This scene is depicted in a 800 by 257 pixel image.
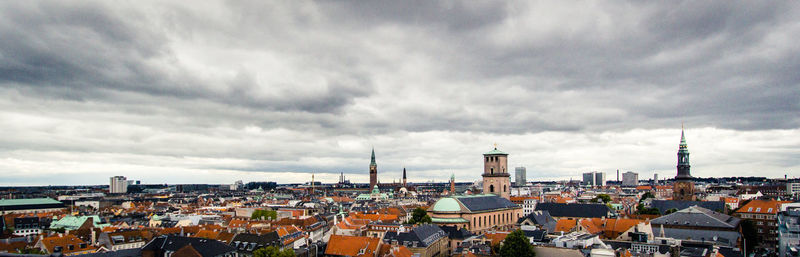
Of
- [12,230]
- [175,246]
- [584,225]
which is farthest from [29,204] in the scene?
[584,225]

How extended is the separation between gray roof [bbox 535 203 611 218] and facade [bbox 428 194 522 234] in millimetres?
14495

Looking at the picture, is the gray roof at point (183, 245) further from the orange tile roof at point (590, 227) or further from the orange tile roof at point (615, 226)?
the orange tile roof at point (615, 226)

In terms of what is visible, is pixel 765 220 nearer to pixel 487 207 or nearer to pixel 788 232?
pixel 788 232

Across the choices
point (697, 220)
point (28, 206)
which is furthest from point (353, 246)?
point (28, 206)

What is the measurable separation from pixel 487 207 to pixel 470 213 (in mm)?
9469

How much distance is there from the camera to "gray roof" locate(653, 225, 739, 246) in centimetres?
7369

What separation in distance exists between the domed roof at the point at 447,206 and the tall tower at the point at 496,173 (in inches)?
958

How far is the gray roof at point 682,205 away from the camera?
377ft

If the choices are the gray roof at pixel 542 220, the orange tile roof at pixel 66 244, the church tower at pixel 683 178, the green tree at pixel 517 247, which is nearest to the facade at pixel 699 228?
the gray roof at pixel 542 220

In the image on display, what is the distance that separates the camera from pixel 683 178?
139 m

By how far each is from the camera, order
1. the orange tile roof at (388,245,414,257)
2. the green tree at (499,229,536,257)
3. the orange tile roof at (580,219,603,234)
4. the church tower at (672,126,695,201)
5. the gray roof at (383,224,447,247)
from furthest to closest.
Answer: the church tower at (672,126,695,201), the orange tile roof at (580,219,603,234), the gray roof at (383,224,447,247), the orange tile roof at (388,245,414,257), the green tree at (499,229,536,257)

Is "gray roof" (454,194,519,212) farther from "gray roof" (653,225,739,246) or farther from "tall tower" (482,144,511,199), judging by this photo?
"gray roof" (653,225,739,246)

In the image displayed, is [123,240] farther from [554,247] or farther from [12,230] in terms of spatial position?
[554,247]

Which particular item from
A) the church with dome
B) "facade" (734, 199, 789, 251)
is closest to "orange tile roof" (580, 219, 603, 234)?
the church with dome
